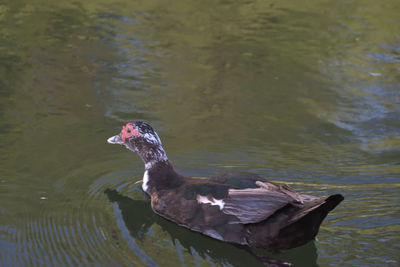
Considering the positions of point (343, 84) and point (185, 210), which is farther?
point (343, 84)

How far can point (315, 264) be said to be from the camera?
209 inches

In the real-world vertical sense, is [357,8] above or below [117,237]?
above

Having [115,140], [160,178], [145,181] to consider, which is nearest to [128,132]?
[115,140]

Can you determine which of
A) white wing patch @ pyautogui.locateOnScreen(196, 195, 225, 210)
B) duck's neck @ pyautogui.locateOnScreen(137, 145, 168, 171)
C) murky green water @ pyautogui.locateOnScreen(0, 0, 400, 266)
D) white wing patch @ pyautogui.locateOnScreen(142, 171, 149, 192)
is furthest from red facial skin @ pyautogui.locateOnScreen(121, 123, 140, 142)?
white wing patch @ pyautogui.locateOnScreen(196, 195, 225, 210)

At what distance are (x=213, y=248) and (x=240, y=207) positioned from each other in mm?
473

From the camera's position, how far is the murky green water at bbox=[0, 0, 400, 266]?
18.6 feet

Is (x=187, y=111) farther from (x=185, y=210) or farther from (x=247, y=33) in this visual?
(x=247, y=33)

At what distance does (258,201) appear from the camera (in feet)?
17.9

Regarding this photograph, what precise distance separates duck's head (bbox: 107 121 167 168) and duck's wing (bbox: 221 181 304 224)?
4.51 ft

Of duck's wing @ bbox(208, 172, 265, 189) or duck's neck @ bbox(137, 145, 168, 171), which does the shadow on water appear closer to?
duck's wing @ bbox(208, 172, 265, 189)

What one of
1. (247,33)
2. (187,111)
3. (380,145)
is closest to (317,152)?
(380,145)

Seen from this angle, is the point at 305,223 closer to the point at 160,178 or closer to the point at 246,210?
the point at 246,210

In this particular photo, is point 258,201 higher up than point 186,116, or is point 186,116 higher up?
point 258,201

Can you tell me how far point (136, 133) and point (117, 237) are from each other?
5.57 feet
